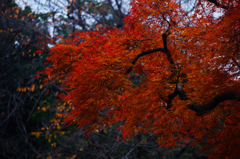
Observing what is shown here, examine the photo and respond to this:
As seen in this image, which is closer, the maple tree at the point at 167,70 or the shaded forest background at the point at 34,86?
the maple tree at the point at 167,70

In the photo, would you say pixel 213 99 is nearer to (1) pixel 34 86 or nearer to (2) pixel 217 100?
(2) pixel 217 100

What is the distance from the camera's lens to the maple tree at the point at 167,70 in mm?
2729

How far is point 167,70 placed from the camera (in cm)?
344

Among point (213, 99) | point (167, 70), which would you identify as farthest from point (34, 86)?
point (213, 99)

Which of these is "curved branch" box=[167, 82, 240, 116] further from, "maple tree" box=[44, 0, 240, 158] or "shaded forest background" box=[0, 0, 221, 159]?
"shaded forest background" box=[0, 0, 221, 159]

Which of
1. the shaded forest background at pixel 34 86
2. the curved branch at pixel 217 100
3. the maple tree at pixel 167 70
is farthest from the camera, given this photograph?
the shaded forest background at pixel 34 86

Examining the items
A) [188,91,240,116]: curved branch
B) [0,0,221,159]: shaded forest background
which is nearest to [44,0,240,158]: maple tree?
[188,91,240,116]: curved branch

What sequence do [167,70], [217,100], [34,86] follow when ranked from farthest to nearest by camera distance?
[34,86] < [167,70] < [217,100]

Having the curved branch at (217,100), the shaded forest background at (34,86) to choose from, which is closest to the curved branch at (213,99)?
the curved branch at (217,100)

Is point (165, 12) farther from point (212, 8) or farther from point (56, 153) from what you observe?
point (56, 153)

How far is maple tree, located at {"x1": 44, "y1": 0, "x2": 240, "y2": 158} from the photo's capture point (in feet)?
8.95

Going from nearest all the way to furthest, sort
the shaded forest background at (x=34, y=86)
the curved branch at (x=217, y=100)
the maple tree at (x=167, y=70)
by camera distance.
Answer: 1. the curved branch at (x=217, y=100)
2. the maple tree at (x=167, y=70)
3. the shaded forest background at (x=34, y=86)

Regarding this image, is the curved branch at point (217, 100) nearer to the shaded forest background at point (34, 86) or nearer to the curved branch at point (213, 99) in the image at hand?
the curved branch at point (213, 99)

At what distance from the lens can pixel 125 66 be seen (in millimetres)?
3201
